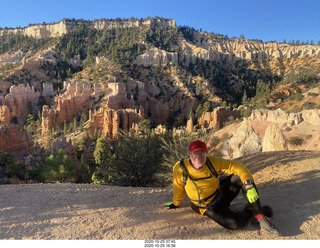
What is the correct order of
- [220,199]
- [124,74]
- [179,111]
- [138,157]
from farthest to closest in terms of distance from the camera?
[124,74] < [179,111] < [138,157] < [220,199]

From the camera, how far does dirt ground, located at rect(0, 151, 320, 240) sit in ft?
8.86

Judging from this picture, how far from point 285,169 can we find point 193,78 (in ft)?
183

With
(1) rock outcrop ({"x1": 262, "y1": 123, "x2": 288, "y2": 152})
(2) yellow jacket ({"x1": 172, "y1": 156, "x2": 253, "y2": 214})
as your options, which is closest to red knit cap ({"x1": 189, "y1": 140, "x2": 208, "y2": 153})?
(2) yellow jacket ({"x1": 172, "y1": 156, "x2": 253, "y2": 214})

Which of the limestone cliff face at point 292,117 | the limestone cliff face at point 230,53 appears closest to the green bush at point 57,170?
the limestone cliff face at point 292,117

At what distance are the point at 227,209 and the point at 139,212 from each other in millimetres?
1529

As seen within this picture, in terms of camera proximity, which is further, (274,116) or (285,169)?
(274,116)

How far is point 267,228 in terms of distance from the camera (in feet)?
8.41

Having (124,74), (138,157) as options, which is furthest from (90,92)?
(138,157)

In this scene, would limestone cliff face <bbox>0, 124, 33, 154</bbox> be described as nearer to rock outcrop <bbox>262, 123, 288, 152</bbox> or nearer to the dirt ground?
the dirt ground

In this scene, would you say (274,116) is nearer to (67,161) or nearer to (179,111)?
(67,161)

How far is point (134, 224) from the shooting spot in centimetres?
297

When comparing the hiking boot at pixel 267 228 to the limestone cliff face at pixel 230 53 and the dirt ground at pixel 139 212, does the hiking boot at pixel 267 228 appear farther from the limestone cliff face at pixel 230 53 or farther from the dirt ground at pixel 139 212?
the limestone cliff face at pixel 230 53

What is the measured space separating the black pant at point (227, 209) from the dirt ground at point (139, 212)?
14 centimetres

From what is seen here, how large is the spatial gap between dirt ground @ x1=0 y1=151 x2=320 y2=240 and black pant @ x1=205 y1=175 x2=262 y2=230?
0.44ft
